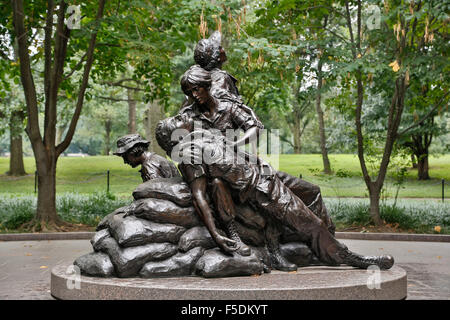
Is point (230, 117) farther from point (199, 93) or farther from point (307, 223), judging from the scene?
point (307, 223)

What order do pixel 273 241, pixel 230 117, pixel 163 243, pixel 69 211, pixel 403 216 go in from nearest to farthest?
pixel 163 243
pixel 273 241
pixel 230 117
pixel 403 216
pixel 69 211

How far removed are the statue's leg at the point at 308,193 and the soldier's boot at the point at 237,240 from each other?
38.6 inches

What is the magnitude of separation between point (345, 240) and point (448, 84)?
14.1ft

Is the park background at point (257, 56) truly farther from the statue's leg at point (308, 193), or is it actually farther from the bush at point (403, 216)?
the statue's leg at point (308, 193)

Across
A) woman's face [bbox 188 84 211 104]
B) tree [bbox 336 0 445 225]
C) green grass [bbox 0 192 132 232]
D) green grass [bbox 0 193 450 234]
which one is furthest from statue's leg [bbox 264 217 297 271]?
green grass [bbox 0 192 132 232]

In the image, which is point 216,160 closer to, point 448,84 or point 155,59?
point 155,59

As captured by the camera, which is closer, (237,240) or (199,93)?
(237,240)

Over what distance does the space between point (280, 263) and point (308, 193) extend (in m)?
1.03

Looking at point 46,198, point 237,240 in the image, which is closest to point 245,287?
point 237,240

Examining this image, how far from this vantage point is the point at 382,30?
1205cm

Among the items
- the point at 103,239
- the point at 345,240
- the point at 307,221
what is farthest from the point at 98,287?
the point at 345,240

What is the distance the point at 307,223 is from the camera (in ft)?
20.3

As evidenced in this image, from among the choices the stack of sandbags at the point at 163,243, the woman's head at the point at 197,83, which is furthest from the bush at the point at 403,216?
the woman's head at the point at 197,83

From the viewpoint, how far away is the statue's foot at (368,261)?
6000mm
